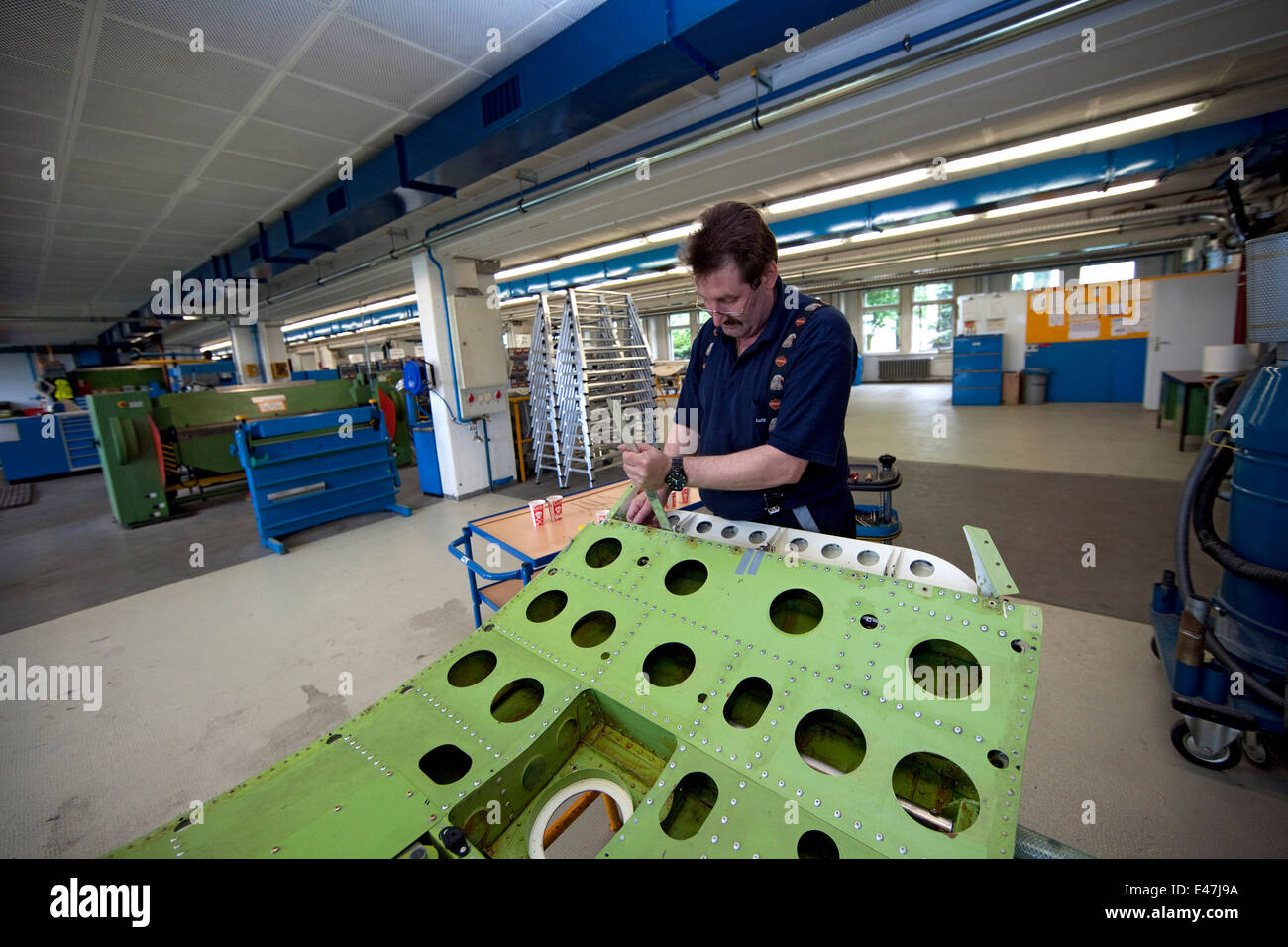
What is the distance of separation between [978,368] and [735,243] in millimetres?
12333

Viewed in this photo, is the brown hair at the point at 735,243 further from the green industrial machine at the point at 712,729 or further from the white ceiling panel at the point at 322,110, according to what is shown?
the white ceiling panel at the point at 322,110

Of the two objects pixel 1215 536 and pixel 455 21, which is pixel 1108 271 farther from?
pixel 455 21

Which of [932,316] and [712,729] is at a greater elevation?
[932,316]

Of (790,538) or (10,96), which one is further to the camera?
(10,96)

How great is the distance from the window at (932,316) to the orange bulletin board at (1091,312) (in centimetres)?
574

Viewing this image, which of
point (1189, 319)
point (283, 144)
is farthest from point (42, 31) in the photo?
point (1189, 319)

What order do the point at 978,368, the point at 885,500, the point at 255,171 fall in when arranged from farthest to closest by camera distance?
the point at 978,368 < the point at 255,171 < the point at 885,500

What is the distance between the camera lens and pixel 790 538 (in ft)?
4.52

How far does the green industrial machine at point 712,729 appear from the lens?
87 cm

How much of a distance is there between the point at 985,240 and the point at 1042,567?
7634mm

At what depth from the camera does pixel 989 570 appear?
1.06m

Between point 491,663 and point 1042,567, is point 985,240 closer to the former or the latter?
point 1042,567

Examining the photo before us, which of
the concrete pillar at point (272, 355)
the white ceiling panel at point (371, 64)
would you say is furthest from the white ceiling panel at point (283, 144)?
the concrete pillar at point (272, 355)
